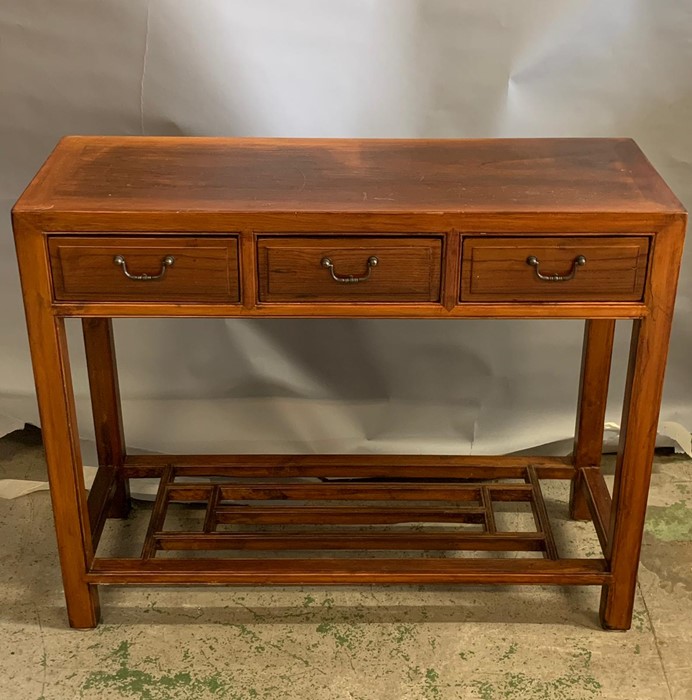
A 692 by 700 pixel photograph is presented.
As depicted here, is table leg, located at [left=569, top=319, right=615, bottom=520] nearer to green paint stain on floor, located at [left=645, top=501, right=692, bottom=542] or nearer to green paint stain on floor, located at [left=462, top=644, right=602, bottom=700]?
green paint stain on floor, located at [left=645, top=501, right=692, bottom=542]

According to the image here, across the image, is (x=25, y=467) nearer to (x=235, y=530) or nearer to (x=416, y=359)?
(x=235, y=530)

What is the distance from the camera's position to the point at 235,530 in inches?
99.3

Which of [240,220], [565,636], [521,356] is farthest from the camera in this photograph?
[521,356]

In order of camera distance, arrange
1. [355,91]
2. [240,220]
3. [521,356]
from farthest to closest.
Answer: [521,356] → [355,91] → [240,220]

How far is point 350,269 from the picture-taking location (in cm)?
185

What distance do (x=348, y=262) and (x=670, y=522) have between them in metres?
1.19

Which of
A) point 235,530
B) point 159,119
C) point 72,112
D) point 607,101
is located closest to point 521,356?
point 607,101

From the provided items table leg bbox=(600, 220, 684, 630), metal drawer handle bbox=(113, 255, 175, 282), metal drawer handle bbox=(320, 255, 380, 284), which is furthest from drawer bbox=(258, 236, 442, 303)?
table leg bbox=(600, 220, 684, 630)

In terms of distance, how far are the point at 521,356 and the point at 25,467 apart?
4.34 ft

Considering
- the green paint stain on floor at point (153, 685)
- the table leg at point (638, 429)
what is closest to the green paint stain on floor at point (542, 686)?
the table leg at point (638, 429)

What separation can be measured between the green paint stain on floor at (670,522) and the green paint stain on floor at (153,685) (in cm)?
106

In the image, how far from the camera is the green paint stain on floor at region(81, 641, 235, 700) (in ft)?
6.68

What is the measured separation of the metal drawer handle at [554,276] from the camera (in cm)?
183

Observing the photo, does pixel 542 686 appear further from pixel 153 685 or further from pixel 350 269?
pixel 350 269
